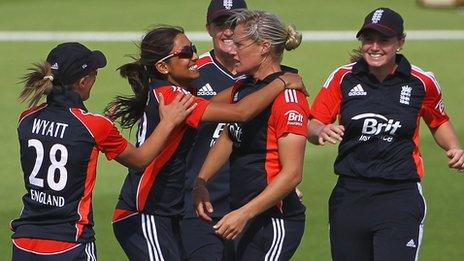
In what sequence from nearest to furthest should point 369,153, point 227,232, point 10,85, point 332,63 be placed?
1. point 227,232
2. point 369,153
3. point 10,85
4. point 332,63

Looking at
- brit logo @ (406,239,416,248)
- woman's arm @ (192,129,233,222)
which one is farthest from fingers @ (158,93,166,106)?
brit logo @ (406,239,416,248)

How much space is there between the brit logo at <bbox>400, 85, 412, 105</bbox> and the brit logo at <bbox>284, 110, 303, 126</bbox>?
36.8 inches

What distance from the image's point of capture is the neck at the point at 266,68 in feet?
22.4

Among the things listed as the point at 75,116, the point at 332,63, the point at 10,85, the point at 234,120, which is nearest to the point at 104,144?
the point at 75,116

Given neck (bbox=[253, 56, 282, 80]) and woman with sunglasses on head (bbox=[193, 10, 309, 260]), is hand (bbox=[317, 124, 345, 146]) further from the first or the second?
neck (bbox=[253, 56, 282, 80])

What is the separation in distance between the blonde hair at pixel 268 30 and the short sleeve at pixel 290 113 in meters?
0.27

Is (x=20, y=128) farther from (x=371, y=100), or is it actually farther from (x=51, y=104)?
(x=371, y=100)

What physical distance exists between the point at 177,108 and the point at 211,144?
1152 millimetres

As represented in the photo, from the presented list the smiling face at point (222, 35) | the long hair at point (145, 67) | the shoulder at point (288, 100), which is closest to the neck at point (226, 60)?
the smiling face at point (222, 35)

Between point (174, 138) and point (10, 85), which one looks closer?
point (174, 138)

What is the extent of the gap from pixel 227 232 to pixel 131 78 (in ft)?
4.46

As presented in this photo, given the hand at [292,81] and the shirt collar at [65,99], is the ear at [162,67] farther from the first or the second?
the hand at [292,81]

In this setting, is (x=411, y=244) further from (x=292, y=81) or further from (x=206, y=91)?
(x=206, y=91)

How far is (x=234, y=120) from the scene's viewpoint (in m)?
6.82
